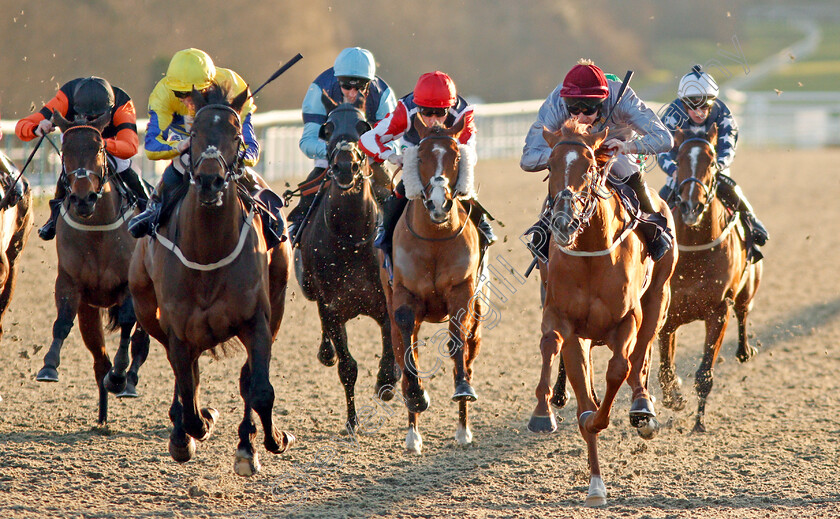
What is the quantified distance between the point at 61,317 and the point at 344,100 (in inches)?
86.2

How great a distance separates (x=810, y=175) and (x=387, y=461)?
Result: 19.6 meters

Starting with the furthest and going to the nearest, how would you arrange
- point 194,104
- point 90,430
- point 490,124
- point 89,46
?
point 490,124, point 89,46, point 90,430, point 194,104

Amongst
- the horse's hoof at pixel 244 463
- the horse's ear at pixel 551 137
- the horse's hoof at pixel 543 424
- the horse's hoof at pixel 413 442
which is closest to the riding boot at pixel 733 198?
the horse's hoof at pixel 543 424

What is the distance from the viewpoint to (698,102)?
22.2 feet

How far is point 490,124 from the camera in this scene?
996 inches

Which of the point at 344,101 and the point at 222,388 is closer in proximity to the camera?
the point at 344,101

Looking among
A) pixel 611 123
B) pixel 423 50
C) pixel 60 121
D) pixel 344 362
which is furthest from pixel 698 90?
pixel 423 50

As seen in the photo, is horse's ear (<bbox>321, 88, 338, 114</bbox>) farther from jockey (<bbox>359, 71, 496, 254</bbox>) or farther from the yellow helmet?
the yellow helmet

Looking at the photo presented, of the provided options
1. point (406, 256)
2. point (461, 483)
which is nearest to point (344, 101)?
point (406, 256)

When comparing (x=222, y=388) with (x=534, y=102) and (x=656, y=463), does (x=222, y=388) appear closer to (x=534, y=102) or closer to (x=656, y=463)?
(x=656, y=463)

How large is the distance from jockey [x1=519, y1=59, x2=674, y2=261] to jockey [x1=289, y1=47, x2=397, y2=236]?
1448mm

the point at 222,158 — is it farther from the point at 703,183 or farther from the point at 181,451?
the point at 703,183

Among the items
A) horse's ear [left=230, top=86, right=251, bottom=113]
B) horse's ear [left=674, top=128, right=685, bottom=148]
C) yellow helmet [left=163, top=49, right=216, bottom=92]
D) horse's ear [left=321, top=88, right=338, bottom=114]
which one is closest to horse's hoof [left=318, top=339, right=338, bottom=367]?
horse's ear [left=321, top=88, right=338, bottom=114]

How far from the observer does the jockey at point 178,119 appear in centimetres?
518
